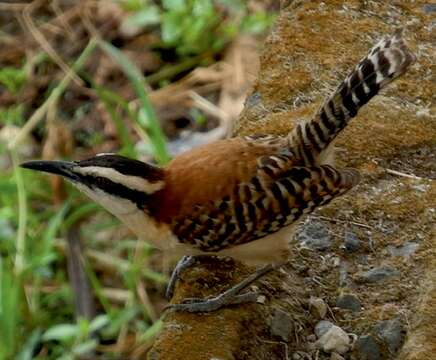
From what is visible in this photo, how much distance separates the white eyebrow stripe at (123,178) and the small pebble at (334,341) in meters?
0.60

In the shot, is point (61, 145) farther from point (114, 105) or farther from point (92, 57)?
point (92, 57)

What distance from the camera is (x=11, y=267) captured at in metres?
4.61

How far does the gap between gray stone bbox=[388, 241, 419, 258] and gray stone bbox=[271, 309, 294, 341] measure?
0.34 metres

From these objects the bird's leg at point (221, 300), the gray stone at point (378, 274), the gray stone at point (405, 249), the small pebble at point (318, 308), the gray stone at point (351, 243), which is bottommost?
the small pebble at point (318, 308)

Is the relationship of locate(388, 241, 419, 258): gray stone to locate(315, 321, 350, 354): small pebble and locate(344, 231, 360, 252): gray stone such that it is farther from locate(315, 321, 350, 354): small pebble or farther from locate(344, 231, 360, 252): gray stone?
locate(315, 321, 350, 354): small pebble

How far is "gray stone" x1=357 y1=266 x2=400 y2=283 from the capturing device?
279 cm

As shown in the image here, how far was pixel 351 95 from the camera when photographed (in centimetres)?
286

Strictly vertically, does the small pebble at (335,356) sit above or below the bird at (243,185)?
below

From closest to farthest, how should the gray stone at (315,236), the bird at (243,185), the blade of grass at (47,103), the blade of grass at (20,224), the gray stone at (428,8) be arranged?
1. the bird at (243,185)
2. the gray stone at (315,236)
3. the gray stone at (428,8)
4. the blade of grass at (20,224)
5. the blade of grass at (47,103)

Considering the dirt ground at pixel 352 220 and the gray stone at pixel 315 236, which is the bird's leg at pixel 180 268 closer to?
the dirt ground at pixel 352 220

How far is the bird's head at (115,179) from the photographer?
285cm

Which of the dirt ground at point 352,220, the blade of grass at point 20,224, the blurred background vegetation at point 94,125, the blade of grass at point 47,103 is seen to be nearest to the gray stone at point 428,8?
the dirt ground at point 352,220

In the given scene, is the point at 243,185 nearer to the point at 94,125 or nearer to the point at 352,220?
the point at 352,220

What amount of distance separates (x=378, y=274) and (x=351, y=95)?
18.7 inches
